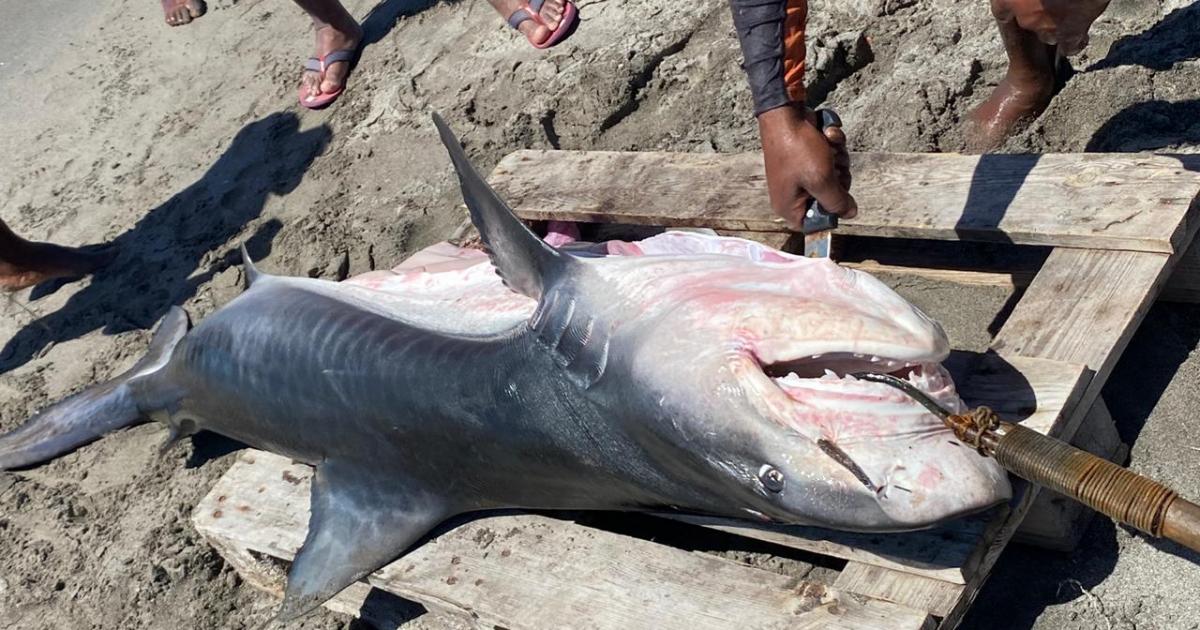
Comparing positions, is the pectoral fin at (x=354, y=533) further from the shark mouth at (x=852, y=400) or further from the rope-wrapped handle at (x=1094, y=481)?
the rope-wrapped handle at (x=1094, y=481)

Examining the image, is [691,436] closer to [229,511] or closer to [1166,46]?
[229,511]

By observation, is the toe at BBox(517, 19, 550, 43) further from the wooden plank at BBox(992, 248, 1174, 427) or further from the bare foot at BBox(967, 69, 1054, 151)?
the wooden plank at BBox(992, 248, 1174, 427)

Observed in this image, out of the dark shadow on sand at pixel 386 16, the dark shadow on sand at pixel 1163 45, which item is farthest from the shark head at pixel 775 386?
the dark shadow on sand at pixel 386 16

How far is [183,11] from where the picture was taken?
6.38 metres

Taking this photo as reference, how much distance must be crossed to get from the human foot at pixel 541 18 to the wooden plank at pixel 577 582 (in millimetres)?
2453

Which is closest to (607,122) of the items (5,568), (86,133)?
(5,568)

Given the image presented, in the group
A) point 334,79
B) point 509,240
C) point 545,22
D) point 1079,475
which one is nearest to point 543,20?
point 545,22

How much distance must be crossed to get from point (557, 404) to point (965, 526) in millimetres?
820

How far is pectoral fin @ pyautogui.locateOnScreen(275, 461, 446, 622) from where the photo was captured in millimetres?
2754

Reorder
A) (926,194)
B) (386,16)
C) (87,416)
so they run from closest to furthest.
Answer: (926,194), (87,416), (386,16)

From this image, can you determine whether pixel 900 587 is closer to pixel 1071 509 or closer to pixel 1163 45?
pixel 1071 509

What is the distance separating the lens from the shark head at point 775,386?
72.0 inches

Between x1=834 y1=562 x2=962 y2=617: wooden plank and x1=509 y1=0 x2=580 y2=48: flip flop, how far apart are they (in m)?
3.04

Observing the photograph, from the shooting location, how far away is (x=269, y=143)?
528 cm
